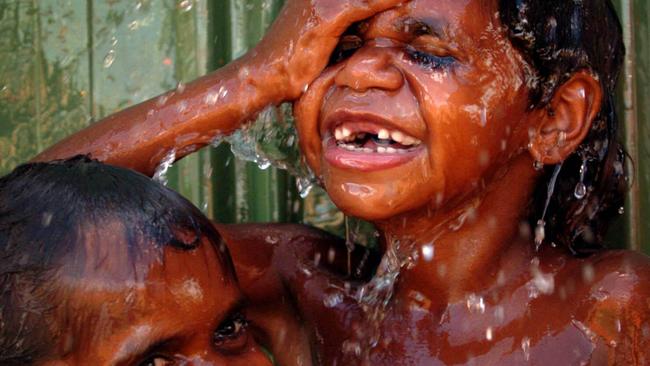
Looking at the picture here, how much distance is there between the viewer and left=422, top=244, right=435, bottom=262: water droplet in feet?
9.12

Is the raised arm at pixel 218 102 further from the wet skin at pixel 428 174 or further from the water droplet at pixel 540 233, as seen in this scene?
the water droplet at pixel 540 233

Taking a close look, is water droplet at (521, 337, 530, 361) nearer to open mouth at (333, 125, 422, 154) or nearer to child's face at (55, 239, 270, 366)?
open mouth at (333, 125, 422, 154)

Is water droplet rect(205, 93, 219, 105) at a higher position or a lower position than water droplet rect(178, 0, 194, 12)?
lower

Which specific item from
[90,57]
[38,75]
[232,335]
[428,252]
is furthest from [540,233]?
[38,75]

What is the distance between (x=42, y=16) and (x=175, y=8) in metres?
0.36

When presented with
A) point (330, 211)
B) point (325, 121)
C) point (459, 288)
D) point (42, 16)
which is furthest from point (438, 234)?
point (42, 16)

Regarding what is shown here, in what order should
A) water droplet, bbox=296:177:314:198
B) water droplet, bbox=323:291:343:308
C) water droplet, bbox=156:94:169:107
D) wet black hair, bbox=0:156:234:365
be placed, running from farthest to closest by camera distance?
water droplet, bbox=296:177:314:198 < water droplet, bbox=323:291:343:308 < water droplet, bbox=156:94:169:107 < wet black hair, bbox=0:156:234:365

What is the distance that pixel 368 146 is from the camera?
2.59 metres

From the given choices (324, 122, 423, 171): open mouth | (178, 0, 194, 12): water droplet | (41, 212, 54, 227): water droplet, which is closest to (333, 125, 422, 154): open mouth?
(324, 122, 423, 171): open mouth

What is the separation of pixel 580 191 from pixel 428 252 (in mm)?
376

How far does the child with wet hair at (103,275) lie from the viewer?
6.90 ft

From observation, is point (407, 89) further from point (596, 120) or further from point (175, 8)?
point (175, 8)

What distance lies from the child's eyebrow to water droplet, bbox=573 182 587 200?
553 millimetres

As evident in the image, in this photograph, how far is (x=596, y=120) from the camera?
107 inches
